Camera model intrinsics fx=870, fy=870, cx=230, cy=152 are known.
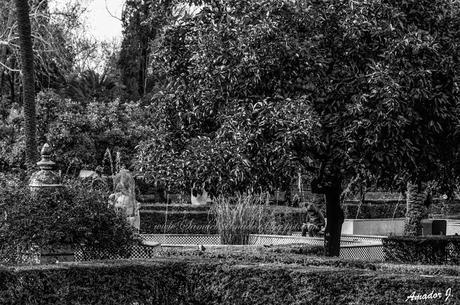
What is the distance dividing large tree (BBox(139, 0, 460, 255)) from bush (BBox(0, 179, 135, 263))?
1093 mm

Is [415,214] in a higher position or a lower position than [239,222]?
higher

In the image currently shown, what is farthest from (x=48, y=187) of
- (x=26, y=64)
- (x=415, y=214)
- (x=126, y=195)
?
(x=415, y=214)

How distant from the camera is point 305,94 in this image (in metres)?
12.7

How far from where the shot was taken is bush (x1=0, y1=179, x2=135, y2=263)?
38.8ft

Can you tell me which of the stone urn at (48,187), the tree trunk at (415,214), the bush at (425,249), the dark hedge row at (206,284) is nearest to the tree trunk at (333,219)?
the bush at (425,249)

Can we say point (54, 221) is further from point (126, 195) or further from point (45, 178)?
point (126, 195)

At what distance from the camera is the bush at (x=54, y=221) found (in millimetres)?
11828

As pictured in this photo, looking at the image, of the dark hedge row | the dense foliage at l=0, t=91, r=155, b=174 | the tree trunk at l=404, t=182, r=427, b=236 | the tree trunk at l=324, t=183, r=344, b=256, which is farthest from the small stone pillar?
the dense foliage at l=0, t=91, r=155, b=174

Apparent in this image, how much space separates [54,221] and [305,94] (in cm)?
400

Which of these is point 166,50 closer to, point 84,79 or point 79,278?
point 79,278

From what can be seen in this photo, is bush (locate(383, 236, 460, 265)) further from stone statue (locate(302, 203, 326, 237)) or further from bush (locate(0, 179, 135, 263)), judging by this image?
bush (locate(0, 179, 135, 263))

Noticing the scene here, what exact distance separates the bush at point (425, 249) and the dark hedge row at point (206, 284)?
237 inches

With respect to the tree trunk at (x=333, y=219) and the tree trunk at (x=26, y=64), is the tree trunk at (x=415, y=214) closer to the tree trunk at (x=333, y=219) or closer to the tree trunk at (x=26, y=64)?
the tree trunk at (x=333, y=219)

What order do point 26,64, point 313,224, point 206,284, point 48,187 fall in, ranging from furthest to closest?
point 313,224
point 26,64
point 48,187
point 206,284
